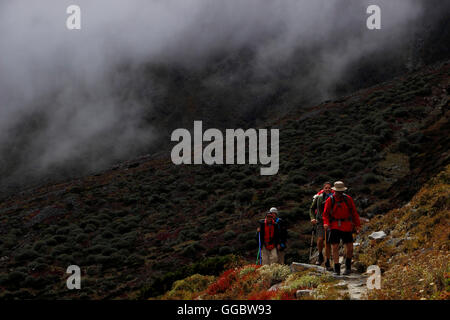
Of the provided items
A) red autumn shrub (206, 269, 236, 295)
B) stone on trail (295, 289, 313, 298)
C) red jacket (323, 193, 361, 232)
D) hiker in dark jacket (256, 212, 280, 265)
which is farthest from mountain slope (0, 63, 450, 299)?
stone on trail (295, 289, 313, 298)

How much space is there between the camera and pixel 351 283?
7465 millimetres

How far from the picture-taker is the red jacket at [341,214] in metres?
7.87

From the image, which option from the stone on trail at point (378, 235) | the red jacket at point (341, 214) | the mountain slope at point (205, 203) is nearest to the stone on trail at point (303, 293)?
the red jacket at point (341, 214)

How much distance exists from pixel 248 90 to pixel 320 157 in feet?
182

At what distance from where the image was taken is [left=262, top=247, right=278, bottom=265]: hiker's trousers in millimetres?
10234

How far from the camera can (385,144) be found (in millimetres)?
26266

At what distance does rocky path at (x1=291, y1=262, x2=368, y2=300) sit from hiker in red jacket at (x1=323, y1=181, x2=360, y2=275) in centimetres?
26

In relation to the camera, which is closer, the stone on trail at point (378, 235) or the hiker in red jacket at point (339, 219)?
the hiker in red jacket at point (339, 219)

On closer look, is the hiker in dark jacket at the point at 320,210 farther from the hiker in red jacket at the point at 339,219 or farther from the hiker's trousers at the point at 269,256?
the hiker's trousers at the point at 269,256

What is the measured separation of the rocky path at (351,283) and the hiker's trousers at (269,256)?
5.10ft

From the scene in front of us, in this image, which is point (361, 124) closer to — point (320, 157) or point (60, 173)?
point (320, 157)

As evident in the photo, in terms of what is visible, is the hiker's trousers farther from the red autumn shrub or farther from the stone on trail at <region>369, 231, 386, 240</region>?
the stone on trail at <region>369, 231, 386, 240</region>
